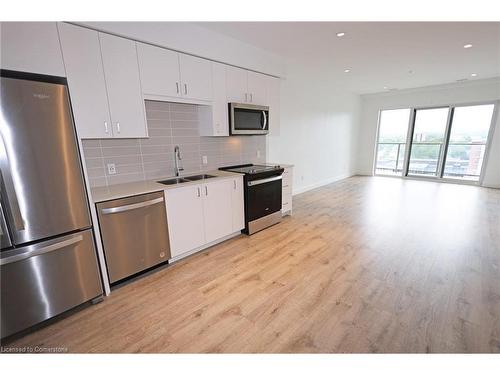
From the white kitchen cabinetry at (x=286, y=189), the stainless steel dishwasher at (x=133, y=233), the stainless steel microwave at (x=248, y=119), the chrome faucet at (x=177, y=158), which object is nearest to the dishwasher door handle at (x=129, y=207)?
the stainless steel dishwasher at (x=133, y=233)

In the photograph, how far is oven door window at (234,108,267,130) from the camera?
10.8 ft

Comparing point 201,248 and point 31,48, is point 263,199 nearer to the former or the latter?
point 201,248

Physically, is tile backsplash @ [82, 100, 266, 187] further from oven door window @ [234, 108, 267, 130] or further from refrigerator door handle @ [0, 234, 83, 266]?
refrigerator door handle @ [0, 234, 83, 266]

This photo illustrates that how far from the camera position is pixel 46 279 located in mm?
1747

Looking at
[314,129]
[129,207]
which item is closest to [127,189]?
[129,207]

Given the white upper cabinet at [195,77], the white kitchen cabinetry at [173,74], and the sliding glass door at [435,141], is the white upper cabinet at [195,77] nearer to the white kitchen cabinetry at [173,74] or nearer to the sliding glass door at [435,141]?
the white kitchen cabinetry at [173,74]

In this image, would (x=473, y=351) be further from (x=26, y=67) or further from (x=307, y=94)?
(x=307, y=94)

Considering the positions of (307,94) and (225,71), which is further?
(307,94)

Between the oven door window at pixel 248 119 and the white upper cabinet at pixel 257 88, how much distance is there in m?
0.19

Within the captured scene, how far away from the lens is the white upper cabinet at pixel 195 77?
2.68 metres
